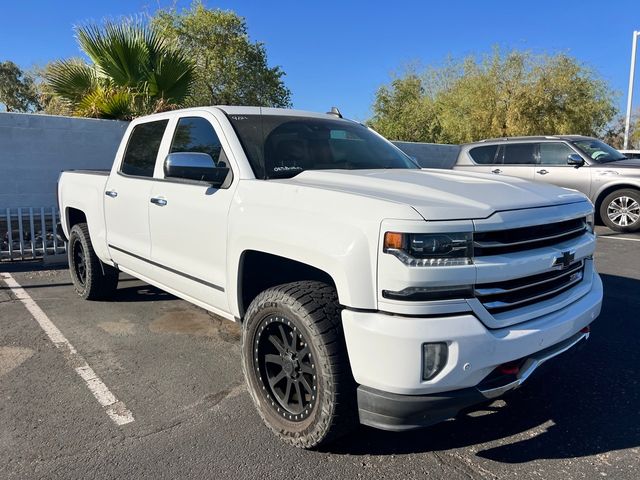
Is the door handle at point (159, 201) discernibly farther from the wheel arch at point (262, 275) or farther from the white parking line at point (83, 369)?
the white parking line at point (83, 369)

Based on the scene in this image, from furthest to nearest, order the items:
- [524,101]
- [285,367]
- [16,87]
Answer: [16,87] → [524,101] → [285,367]

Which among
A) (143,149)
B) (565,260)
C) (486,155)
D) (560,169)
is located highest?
(486,155)

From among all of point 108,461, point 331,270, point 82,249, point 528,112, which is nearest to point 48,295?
point 82,249

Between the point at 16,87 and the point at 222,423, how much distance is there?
144 feet

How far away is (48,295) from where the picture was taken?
5.94 metres

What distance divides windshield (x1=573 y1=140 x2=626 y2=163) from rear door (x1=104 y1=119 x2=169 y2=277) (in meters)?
9.59

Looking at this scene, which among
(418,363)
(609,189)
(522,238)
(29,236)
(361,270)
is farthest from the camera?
(609,189)

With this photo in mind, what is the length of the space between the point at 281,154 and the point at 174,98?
7.44m

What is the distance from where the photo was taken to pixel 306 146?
3.89 metres

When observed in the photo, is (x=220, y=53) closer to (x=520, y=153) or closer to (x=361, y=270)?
(x=520, y=153)

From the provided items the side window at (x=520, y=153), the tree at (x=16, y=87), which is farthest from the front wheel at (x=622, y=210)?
the tree at (x=16, y=87)

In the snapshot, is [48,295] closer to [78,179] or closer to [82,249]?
[82,249]

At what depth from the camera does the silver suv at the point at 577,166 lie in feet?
34.4

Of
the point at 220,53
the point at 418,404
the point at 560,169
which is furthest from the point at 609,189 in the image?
the point at 220,53
